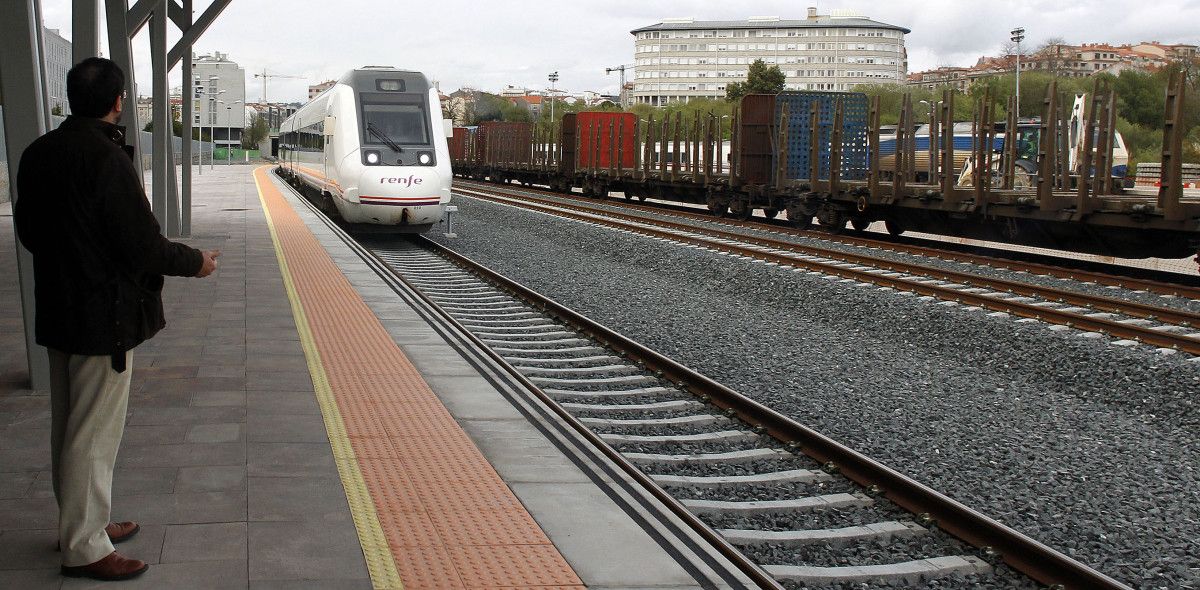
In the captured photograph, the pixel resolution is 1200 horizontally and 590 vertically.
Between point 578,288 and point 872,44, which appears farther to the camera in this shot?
point 872,44

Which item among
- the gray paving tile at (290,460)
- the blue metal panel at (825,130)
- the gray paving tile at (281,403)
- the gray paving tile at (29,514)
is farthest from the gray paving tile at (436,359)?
the blue metal panel at (825,130)

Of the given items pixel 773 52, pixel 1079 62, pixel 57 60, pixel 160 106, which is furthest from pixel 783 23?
pixel 160 106

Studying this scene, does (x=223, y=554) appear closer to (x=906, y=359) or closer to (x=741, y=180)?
(x=906, y=359)

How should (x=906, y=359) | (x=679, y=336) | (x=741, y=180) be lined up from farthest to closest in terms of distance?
(x=741, y=180) → (x=679, y=336) → (x=906, y=359)

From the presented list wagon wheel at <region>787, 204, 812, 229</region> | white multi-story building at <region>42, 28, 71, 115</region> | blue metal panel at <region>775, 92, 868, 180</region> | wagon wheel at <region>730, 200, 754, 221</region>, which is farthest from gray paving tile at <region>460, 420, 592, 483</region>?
white multi-story building at <region>42, 28, 71, 115</region>

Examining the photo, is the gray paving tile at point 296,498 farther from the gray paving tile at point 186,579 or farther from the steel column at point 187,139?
the steel column at point 187,139

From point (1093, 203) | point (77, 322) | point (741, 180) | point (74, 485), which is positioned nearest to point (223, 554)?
point (74, 485)

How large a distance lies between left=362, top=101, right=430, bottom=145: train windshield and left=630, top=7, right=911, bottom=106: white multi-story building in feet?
469

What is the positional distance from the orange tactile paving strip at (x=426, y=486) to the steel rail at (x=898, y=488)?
0.82m

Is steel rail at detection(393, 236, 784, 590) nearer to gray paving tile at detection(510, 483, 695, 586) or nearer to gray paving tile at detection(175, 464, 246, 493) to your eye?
gray paving tile at detection(510, 483, 695, 586)

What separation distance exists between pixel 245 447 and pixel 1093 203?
39.4 feet

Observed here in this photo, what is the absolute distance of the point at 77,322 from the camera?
352cm

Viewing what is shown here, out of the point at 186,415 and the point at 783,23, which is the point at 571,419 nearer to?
the point at 186,415

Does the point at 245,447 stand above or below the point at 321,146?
below
